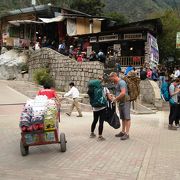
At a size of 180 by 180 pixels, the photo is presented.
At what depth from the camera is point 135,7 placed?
76812mm

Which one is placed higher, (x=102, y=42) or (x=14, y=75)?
(x=102, y=42)

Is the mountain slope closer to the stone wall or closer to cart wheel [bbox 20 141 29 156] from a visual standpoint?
the stone wall

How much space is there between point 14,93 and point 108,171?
15724 millimetres

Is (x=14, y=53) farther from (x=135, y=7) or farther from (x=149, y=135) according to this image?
(x=135, y=7)

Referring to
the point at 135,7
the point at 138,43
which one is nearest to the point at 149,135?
the point at 138,43

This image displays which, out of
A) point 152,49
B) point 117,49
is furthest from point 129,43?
point 152,49

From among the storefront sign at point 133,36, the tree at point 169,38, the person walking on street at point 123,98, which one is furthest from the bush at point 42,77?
A: the tree at point 169,38

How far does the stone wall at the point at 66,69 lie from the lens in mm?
22375

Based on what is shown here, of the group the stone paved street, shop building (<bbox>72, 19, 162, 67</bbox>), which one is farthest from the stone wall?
the stone paved street

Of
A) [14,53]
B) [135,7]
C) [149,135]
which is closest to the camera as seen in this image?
[149,135]

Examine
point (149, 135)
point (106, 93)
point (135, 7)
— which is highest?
point (135, 7)

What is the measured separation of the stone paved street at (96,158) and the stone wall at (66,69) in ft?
35.3

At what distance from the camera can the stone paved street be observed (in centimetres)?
644

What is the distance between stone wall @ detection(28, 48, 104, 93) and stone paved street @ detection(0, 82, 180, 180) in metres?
10.7
